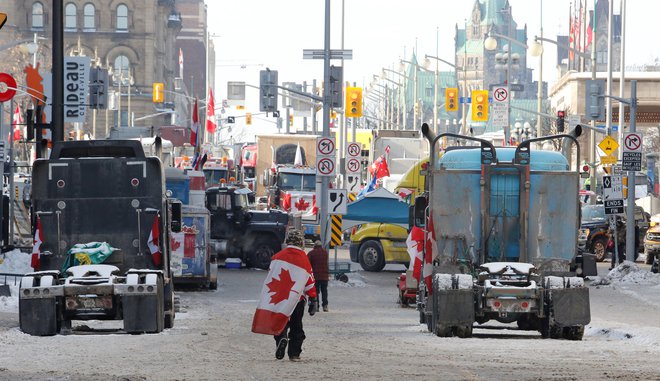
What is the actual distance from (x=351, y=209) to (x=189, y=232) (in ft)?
35.2

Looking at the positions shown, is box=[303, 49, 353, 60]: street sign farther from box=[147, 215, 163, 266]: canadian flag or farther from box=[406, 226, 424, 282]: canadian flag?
box=[147, 215, 163, 266]: canadian flag

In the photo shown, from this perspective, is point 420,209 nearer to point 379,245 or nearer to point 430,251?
point 430,251

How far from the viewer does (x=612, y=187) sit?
3969 centimetres

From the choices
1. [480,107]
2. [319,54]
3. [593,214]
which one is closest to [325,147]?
[319,54]

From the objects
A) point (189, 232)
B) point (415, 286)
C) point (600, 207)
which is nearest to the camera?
point (415, 286)

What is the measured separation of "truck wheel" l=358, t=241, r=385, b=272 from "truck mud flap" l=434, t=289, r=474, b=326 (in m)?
22.2

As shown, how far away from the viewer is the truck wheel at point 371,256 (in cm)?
4234

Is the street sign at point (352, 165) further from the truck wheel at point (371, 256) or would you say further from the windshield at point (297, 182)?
the truck wheel at point (371, 256)

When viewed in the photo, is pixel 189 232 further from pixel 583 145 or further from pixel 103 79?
pixel 583 145

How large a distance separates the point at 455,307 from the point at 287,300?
3.09 meters

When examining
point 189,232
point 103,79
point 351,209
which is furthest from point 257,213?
point 189,232

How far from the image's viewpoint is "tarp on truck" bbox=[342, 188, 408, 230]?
4194cm

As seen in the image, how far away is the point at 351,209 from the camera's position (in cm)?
4319

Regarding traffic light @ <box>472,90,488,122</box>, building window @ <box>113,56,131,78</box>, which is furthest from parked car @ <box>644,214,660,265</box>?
building window @ <box>113,56,131,78</box>
